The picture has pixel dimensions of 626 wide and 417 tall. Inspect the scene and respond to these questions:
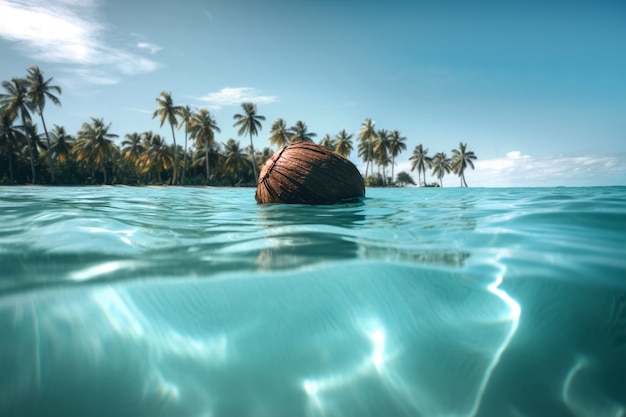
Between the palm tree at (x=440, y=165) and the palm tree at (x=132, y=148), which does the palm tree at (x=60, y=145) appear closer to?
the palm tree at (x=132, y=148)

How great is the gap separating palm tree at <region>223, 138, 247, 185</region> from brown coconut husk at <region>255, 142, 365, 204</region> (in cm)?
Answer: 4237

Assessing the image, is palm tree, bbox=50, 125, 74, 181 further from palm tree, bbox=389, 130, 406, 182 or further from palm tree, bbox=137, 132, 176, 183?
palm tree, bbox=389, 130, 406, 182

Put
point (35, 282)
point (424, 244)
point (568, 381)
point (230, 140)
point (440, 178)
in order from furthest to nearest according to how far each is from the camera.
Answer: point (440, 178) < point (230, 140) < point (424, 244) < point (35, 282) < point (568, 381)

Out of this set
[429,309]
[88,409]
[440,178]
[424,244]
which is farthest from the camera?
[440,178]

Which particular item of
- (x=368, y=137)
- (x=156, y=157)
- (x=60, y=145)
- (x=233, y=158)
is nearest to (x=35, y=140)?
(x=60, y=145)

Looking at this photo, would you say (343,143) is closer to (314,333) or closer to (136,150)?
(136,150)

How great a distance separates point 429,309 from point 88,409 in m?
1.26

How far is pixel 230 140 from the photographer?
159 ft

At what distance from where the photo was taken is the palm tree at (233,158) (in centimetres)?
4622

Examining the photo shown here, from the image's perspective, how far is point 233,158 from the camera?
46.6m

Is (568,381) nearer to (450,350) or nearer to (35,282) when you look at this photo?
(450,350)

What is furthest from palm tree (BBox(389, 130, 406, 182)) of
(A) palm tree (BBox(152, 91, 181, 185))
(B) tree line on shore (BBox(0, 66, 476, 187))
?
(A) palm tree (BBox(152, 91, 181, 185))

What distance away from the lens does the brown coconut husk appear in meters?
5.00

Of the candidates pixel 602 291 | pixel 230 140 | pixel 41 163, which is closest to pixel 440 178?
pixel 230 140
